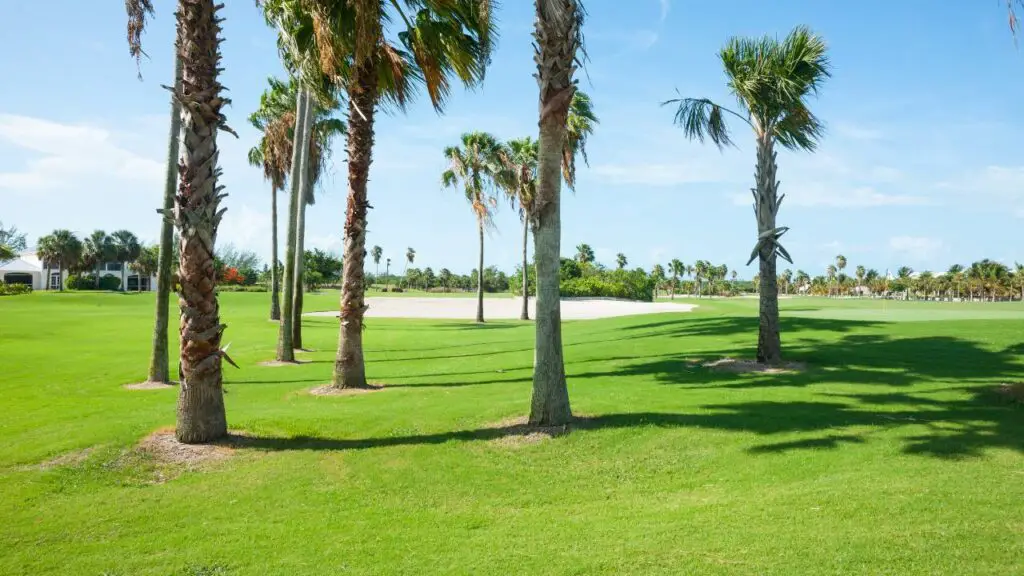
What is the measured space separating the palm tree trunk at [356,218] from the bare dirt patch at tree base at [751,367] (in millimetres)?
8212

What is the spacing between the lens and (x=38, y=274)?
307 ft

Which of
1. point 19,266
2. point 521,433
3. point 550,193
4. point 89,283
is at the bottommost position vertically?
point 521,433

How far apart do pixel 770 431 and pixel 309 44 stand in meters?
11.4

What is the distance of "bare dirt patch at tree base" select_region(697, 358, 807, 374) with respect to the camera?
48.1 ft

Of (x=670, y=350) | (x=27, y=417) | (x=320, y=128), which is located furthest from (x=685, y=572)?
(x=320, y=128)

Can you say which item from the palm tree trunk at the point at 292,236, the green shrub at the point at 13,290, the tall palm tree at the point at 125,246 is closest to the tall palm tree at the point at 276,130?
the palm tree trunk at the point at 292,236

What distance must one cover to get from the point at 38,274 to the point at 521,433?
10784 centimetres

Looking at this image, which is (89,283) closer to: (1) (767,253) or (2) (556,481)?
(1) (767,253)

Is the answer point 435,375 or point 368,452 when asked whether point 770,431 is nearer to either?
point 368,452

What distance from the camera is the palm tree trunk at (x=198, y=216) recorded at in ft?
29.8

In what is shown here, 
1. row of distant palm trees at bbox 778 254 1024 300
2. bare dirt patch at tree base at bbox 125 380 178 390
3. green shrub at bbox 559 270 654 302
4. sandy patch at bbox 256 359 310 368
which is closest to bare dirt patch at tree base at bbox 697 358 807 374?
sandy patch at bbox 256 359 310 368

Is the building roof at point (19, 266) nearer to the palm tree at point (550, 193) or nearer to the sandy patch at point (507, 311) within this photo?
the sandy patch at point (507, 311)

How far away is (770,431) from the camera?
9.00 metres

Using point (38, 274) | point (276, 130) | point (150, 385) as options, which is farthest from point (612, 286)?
point (38, 274)
